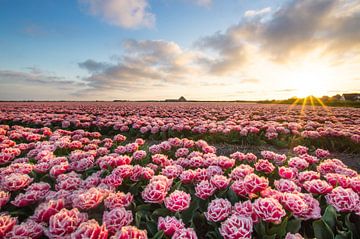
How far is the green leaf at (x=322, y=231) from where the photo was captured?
7.93 ft

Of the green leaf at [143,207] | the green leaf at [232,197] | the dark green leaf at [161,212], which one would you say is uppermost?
the green leaf at [232,197]

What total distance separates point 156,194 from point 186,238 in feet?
2.58

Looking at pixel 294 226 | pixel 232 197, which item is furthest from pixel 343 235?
pixel 232 197

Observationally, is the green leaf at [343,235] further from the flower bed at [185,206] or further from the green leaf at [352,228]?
the green leaf at [352,228]

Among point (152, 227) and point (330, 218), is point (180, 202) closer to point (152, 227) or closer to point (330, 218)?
point (152, 227)

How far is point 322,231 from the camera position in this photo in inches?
96.7

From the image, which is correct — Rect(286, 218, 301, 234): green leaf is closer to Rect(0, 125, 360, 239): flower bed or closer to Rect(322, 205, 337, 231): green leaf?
Rect(0, 125, 360, 239): flower bed

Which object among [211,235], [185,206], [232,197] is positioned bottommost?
[211,235]

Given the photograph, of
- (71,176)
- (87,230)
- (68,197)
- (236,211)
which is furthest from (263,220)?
(71,176)

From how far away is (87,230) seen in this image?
6.38 feet

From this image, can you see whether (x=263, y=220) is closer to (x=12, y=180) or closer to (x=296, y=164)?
(x=296, y=164)

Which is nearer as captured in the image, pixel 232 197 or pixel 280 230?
pixel 280 230

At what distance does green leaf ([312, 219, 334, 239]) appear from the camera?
2416 mm

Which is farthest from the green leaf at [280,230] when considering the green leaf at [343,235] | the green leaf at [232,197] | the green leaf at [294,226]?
the green leaf at [232,197]
